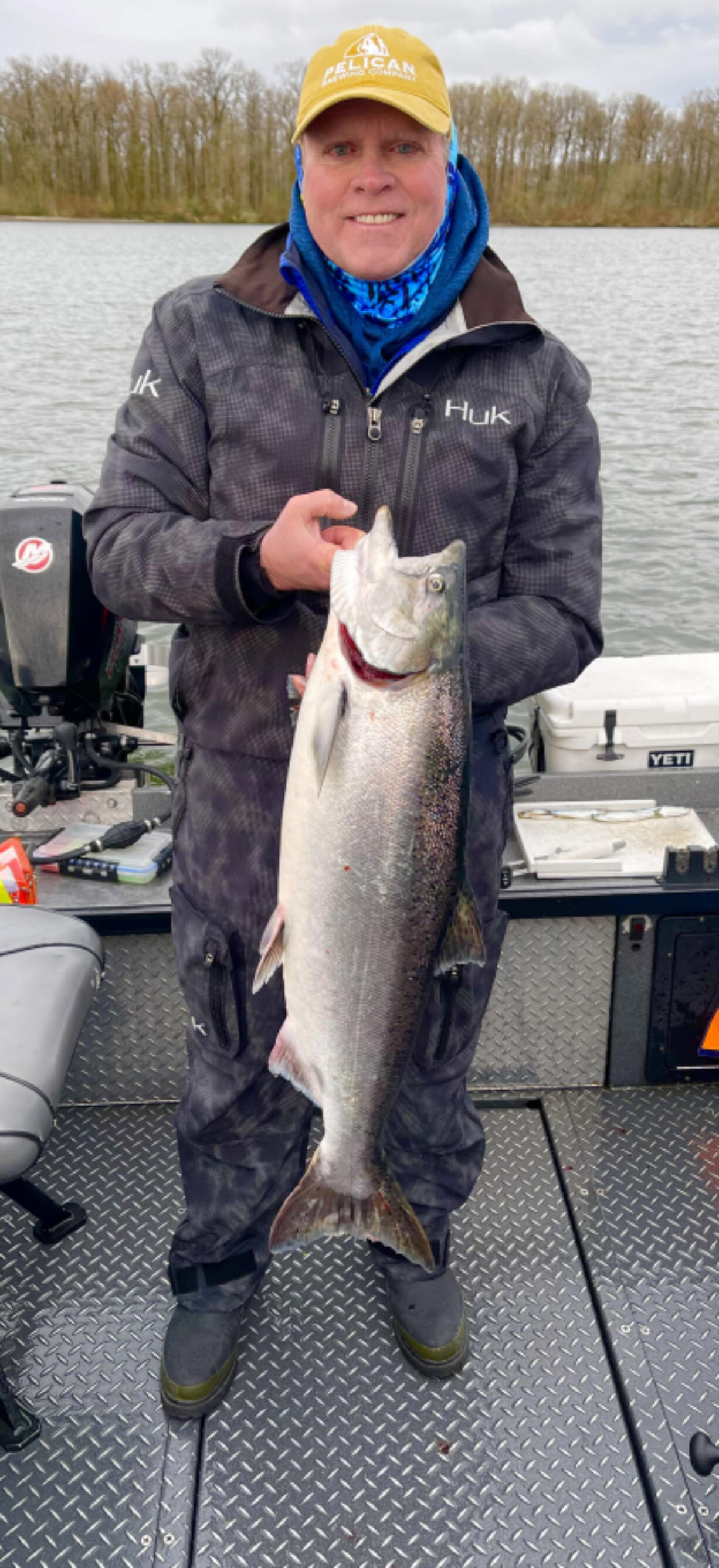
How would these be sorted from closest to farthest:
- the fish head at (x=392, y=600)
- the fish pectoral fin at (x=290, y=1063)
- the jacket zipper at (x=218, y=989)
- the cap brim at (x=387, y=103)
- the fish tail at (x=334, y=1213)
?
the fish head at (x=392, y=600), the cap brim at (x=387, y=103), the fish pectoral fin at (x=290, y=1063), the fish tail at (x=334, y=1213), the jacket zipper at (x=218, y=989)

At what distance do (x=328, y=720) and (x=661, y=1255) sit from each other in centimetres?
177

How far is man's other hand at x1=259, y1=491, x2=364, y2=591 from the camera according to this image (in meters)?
1.71

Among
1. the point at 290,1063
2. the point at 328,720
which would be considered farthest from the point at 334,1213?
the point at 328,720

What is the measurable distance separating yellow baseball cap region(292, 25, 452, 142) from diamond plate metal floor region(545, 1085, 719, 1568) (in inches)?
92.4

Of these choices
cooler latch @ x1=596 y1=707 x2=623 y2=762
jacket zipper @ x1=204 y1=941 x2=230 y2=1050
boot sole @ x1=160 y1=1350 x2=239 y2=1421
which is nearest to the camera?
jacket zipper @ x1=204 y1=941 x2=230 y2=1050

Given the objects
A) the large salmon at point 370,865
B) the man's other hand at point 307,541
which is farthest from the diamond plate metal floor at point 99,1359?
the man's other hand at point 307,541

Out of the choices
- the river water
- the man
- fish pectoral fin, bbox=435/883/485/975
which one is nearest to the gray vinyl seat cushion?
the man

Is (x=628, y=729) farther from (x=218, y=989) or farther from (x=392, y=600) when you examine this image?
(x=392, y=600)

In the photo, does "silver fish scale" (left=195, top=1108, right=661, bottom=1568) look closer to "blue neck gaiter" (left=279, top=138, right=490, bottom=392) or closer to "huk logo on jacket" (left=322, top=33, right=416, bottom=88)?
"blue neck gaiter" (left=279, top=138, right=490, bottom=392)

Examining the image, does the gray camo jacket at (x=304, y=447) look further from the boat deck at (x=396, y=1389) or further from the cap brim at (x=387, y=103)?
the boat deck at (x=396, y=1389)

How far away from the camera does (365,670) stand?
1711mm

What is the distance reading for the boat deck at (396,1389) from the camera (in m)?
2.21

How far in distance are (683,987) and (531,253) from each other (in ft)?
131

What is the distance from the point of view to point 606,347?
1988 cm
